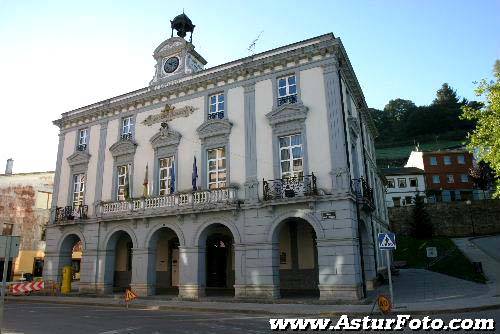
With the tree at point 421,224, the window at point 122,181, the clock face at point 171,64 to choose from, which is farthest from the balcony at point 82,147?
the tree at point 421,224

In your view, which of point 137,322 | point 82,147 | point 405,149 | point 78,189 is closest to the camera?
point 137,322

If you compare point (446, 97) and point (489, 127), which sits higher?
point (446, 97)

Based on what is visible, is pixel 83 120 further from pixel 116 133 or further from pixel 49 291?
pixel 49 291

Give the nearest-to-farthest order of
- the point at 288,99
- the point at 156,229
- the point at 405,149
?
the point at 288,99, the point at 156,229, the point at 405,149

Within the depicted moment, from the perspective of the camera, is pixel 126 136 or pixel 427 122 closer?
pixel 126 136

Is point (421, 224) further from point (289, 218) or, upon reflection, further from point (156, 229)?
point (156, 229)

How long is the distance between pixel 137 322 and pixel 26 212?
27.1 metres

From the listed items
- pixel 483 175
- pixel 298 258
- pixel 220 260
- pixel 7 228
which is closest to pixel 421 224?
pixel 483 175

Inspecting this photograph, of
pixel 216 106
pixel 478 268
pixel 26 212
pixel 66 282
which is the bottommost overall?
pixel 66 282

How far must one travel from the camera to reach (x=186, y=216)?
19797mm

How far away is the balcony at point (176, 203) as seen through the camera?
61.5 ft

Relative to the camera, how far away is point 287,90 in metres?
19.2

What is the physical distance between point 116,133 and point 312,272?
590 inches

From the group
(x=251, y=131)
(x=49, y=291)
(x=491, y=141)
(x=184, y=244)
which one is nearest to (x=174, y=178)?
(x=184, y=244)
